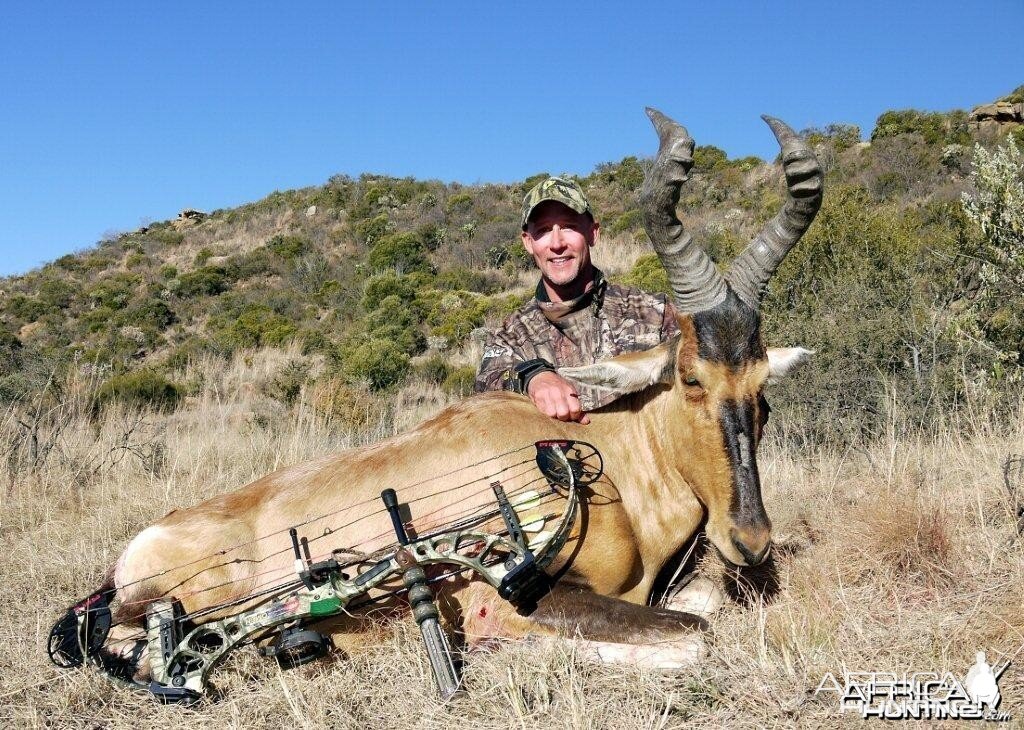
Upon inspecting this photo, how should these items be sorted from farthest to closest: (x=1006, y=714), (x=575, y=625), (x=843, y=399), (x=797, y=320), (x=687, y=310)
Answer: (x=797, y=320), (x=843, y=399), (x=687, y=310), (x=575, y=625), (x=1006, y=714)

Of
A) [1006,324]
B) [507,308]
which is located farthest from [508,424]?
[507,308]

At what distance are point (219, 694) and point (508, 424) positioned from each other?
1.91 m

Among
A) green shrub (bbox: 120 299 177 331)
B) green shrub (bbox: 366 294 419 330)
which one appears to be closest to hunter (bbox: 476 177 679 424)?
green shrub (bbox: 366 294 419 330)

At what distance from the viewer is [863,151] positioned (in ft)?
98.7

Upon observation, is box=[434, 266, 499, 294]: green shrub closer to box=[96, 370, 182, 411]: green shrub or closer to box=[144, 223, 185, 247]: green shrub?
box=[96, 370, 182, 411]: green shrub

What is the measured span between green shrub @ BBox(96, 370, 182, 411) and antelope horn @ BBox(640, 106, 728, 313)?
12.4 meters

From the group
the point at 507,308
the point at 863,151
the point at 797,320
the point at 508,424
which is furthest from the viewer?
the point at 863,151

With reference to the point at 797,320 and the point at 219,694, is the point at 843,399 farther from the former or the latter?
the point at 219,694

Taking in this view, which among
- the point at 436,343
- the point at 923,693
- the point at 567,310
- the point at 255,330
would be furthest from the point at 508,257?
the point at 923,693

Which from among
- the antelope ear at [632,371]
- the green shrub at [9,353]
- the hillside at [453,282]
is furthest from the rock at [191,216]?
the antelope ear at [632,371]

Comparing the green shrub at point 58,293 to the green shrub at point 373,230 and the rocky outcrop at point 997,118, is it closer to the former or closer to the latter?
the green shrub at point 373,230

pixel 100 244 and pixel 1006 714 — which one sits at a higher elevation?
pixel 100 244

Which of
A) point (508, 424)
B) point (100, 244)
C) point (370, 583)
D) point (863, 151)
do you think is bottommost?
point (370, 583)

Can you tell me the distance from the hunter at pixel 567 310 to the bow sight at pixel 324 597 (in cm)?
174
